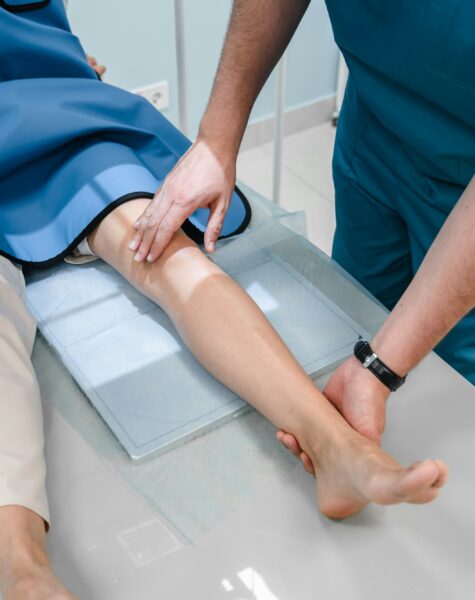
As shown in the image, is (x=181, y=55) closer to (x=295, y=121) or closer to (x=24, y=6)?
(x=24, y=6)

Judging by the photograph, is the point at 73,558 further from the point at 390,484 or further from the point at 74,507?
the point at 390,484

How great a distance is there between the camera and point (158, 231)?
1208mm

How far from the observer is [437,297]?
920 mm

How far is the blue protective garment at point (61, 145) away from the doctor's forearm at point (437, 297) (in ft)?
1.62

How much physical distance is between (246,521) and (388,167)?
2.14 ft

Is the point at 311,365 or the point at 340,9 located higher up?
the point at 340,9

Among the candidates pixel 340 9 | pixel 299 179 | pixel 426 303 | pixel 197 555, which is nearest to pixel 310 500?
pixel 197 555

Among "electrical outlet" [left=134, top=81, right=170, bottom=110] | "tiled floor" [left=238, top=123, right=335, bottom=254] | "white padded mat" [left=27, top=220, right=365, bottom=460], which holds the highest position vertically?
"white padded mat" [left=27, top=220, right=365, bottom=460]

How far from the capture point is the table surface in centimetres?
88

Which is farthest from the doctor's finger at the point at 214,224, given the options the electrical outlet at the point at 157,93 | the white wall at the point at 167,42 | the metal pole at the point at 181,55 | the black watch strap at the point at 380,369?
the electrical outlet at the point at 157,93

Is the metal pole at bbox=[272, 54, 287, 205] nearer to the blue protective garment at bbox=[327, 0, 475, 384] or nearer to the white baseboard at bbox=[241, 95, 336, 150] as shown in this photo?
the blue protective garment at bbox=[327, 0, 475, 384]

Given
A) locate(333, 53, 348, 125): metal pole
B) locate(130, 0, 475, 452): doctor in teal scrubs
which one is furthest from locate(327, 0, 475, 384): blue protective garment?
locate(333, 53, 348, 125): metal pole

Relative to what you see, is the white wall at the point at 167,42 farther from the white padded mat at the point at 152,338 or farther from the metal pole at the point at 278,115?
the white padded mat at the point at 152,338

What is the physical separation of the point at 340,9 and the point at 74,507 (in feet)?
2.72
